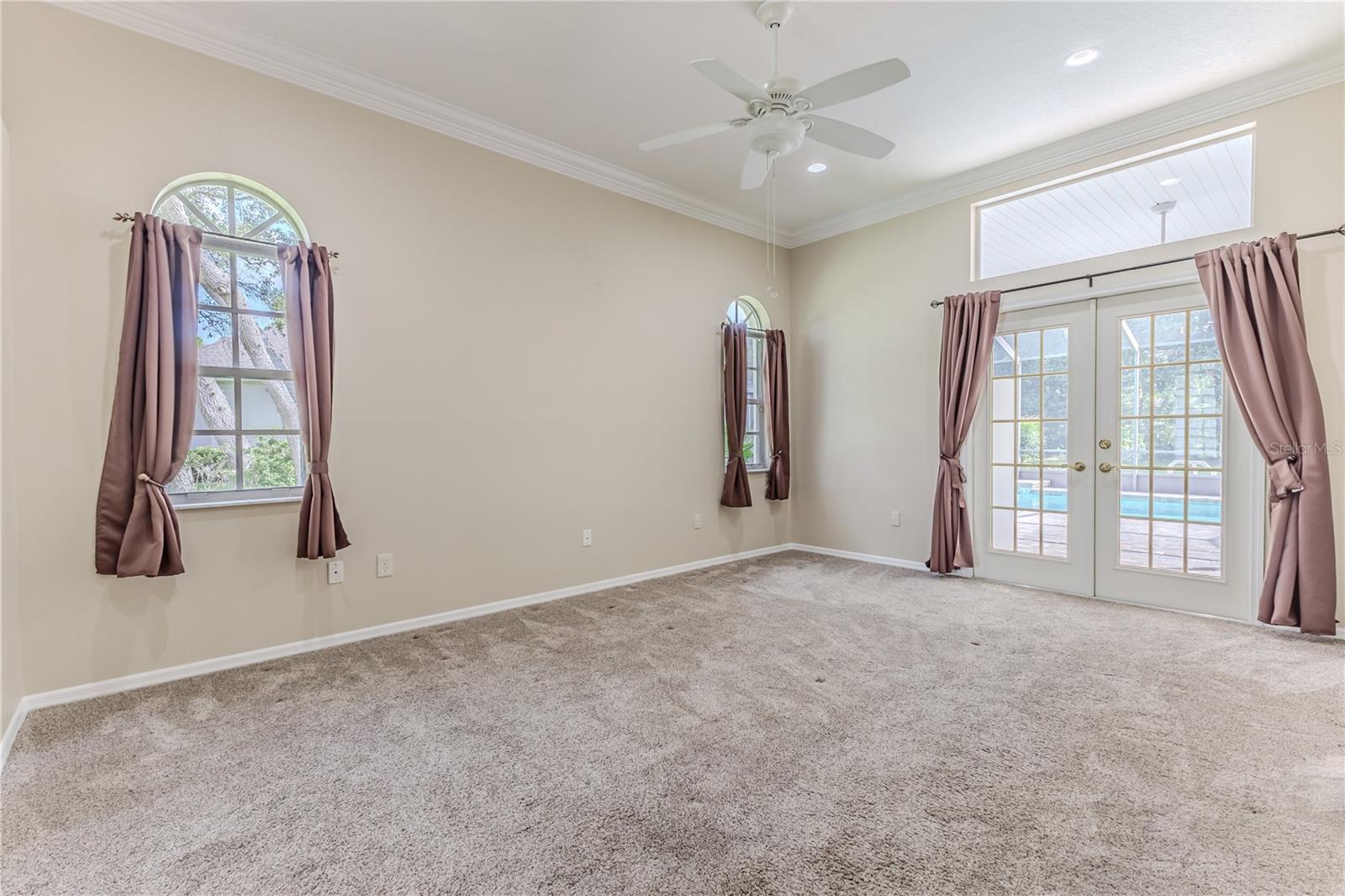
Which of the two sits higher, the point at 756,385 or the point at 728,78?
the point at 728,78

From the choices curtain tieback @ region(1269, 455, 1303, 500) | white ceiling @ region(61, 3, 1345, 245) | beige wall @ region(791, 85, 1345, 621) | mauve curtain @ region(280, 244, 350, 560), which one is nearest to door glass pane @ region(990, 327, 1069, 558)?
beige wall @ region(791, 85, 1345, 621)

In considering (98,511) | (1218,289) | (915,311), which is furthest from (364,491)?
(1218,289)

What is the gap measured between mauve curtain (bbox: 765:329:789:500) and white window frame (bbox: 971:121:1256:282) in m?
1.75

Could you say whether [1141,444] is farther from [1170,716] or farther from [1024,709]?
[1024,709]

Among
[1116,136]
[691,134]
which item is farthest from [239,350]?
[1116,136]

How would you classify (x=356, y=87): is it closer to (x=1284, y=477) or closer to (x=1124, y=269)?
(x=1124, y=269)

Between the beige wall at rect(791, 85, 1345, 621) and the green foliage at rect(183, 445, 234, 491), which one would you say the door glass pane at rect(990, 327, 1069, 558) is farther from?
the green foliage at rect(183, 445, 234, 491)

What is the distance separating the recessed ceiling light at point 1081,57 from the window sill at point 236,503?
471 cm

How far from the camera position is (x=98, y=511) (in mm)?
2619

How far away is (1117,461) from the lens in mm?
4012

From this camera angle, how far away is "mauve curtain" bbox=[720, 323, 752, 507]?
526 cm

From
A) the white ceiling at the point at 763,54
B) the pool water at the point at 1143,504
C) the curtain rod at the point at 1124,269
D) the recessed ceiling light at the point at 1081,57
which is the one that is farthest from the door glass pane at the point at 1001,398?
the recessed ceiling light at the point at 1081,57

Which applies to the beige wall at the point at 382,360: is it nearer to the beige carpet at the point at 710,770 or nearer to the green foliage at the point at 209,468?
the green foliage at the point at 209,468

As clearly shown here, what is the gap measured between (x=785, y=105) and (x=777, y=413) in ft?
10.9
